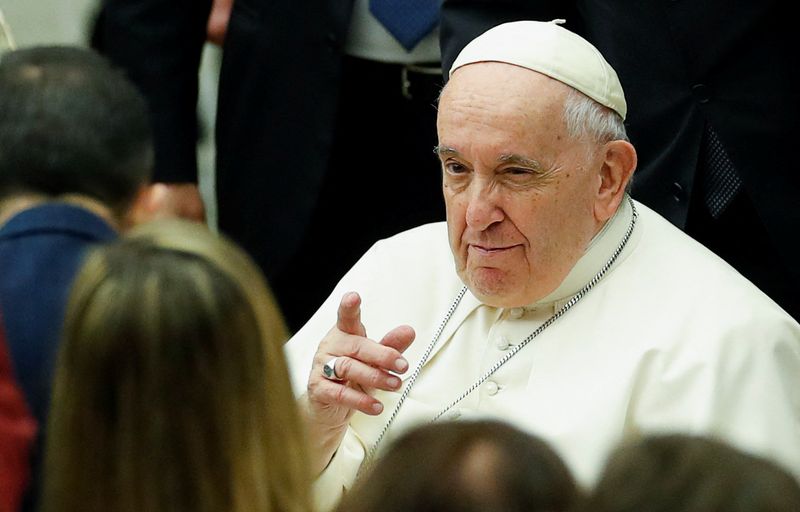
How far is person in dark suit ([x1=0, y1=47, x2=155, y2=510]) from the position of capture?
344 cm

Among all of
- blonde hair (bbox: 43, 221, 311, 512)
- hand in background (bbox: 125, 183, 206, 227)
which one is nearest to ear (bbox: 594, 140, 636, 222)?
blonde hair (bbox: 43, 221, 311, 512)

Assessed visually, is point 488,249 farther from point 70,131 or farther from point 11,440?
point 11,440

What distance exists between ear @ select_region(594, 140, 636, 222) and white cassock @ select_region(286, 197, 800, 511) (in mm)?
54

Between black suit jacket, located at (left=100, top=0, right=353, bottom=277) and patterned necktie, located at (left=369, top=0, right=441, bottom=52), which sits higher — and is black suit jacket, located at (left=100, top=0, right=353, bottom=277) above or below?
below

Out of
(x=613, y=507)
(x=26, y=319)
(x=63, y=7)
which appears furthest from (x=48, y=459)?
(x=63, y=7)

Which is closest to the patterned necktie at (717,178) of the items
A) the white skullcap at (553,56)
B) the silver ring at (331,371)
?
the white skullcap at (553,56)

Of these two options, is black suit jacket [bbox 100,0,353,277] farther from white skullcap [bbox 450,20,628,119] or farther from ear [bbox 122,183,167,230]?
white skullcap [bbox 450,20,628,119]

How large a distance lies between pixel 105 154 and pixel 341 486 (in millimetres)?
948

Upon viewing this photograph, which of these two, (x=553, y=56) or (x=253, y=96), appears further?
(x=253, y=96)

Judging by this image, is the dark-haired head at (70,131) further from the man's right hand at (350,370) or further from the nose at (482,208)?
the nose at (482,208)

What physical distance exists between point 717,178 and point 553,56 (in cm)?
75

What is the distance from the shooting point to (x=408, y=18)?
507cm

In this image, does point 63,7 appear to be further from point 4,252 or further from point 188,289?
point 188,289

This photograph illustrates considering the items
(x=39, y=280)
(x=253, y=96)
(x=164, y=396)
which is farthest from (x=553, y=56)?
(x=164, y=396)
